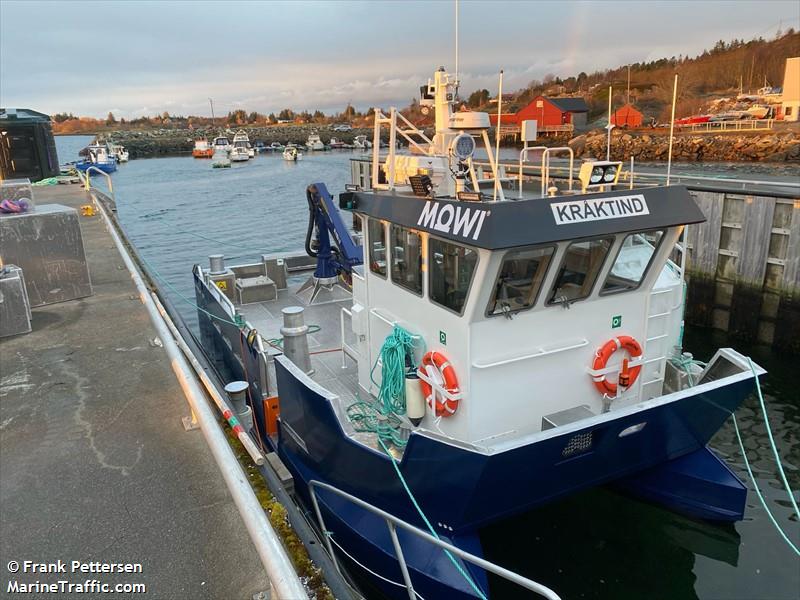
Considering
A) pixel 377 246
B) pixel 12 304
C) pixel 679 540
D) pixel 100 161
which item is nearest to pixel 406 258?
pixel 377 246

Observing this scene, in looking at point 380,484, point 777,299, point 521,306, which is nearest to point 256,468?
point 380,484

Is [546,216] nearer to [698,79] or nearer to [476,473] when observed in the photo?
[476,473]

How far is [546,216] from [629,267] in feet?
5.52

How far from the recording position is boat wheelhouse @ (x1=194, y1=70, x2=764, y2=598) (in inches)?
208

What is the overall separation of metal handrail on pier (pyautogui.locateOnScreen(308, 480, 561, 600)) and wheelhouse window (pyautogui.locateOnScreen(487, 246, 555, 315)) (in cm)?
202

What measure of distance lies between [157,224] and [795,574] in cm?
3519

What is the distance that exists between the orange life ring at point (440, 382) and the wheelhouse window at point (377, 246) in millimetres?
1321

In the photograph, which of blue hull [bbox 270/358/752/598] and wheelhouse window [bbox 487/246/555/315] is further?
wheelhouse window [bbox 487/246/555/315]

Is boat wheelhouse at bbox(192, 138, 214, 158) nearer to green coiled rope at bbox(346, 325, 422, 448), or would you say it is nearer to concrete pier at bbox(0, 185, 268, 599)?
concrete pier at bbox(0, 185, 268, 599)

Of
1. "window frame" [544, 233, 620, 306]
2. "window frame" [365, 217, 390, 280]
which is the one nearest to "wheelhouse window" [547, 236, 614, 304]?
"window frame" [544, 233, 620, 306]

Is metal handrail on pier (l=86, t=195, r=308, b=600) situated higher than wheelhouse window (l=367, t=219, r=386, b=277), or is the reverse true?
wheelhouse window (l=367, t=219, r=386, b=277)

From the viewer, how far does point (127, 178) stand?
6494 centimetres

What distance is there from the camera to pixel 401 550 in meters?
5.55

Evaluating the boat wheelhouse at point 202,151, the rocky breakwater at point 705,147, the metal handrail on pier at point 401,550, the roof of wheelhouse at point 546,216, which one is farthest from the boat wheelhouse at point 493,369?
the boat wheelhouse at point 202,151
